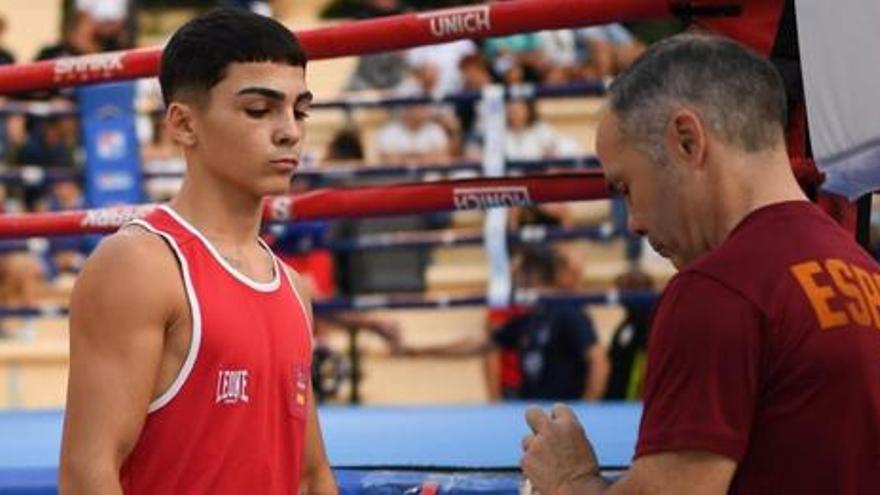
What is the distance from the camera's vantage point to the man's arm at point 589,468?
2.02 meters

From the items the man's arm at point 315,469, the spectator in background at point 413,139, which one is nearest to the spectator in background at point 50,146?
the spectator in background at point 413,139

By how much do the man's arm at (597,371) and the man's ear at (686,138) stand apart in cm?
568

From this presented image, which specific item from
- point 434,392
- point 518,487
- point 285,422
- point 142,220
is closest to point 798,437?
point 285,422

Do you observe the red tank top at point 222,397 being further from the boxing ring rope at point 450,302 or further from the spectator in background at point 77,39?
the spectator in background at point 77,39

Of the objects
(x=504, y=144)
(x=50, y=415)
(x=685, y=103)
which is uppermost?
(x=685, y=103)

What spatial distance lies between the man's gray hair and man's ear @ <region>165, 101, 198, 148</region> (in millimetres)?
785

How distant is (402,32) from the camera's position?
3.73 m

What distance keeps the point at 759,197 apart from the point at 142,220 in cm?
98

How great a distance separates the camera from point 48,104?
30.8ft

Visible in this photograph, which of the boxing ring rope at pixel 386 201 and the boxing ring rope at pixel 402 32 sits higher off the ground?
the boxing ring rope at pixel 402 32

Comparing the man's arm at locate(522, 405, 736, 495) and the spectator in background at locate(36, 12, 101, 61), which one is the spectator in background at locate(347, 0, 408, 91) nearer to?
the spectator in background at locate(36, 12, 101, 61)

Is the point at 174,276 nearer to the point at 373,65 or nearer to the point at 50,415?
the point at 50,415

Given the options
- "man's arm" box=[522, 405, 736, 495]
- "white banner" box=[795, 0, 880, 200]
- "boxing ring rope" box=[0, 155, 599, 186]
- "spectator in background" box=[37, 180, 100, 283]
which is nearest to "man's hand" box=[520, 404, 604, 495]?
"man's arm" box=[522, 405, 736, 495]

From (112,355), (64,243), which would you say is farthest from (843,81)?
(64,243)
